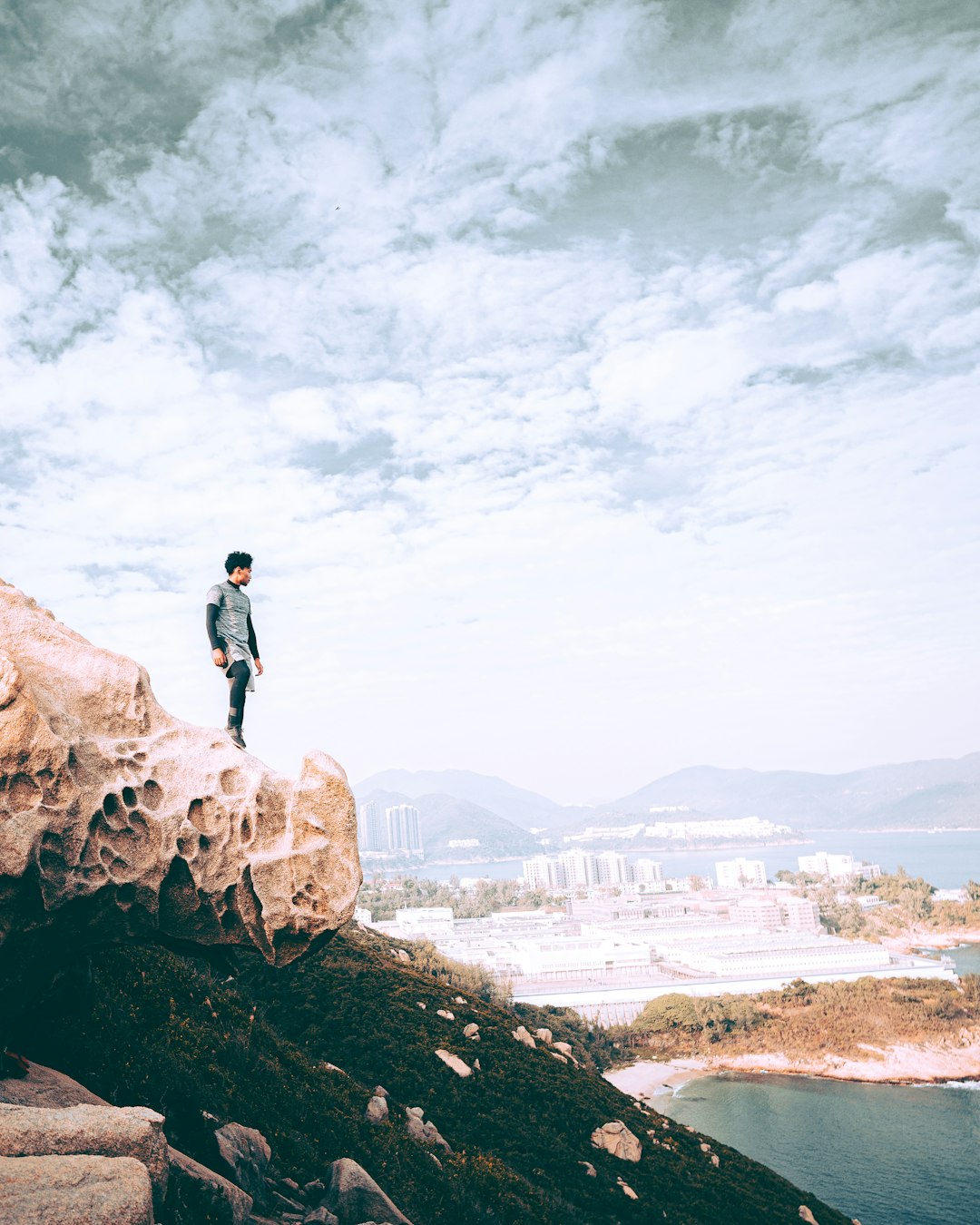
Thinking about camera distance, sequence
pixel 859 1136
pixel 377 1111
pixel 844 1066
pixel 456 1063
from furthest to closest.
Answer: pixel 844 1066 < pixel 859 1136 < pixel 456 1063 < pixel 377 1111

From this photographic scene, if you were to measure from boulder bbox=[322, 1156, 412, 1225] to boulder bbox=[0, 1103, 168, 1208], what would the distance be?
2.65m

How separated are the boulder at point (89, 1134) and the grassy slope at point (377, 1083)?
1.50 m

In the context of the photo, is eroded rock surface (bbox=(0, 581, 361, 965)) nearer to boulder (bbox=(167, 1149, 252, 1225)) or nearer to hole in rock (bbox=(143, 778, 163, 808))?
hole in rock (bbox=(143, 778, 163, 808))

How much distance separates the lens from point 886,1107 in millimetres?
27031

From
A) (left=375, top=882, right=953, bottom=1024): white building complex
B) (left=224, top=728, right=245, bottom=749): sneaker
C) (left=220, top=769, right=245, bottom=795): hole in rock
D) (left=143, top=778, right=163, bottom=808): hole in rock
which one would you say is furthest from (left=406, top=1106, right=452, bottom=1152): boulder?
(left=375, top=882, right=953, bottom=1024): white building complex

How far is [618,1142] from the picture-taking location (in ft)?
41.8

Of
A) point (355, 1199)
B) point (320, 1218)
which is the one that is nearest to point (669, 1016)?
point (355, 1199)

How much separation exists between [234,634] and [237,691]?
37cm

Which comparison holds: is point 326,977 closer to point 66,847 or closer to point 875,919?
point 66,847

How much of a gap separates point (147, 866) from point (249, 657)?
1641 millimetres

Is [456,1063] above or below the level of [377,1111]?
below

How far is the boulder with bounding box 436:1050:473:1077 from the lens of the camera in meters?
12.5

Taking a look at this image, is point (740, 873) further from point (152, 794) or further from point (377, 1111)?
point (152, 794)

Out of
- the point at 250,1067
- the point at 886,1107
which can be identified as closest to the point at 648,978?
the point at 886,1107
